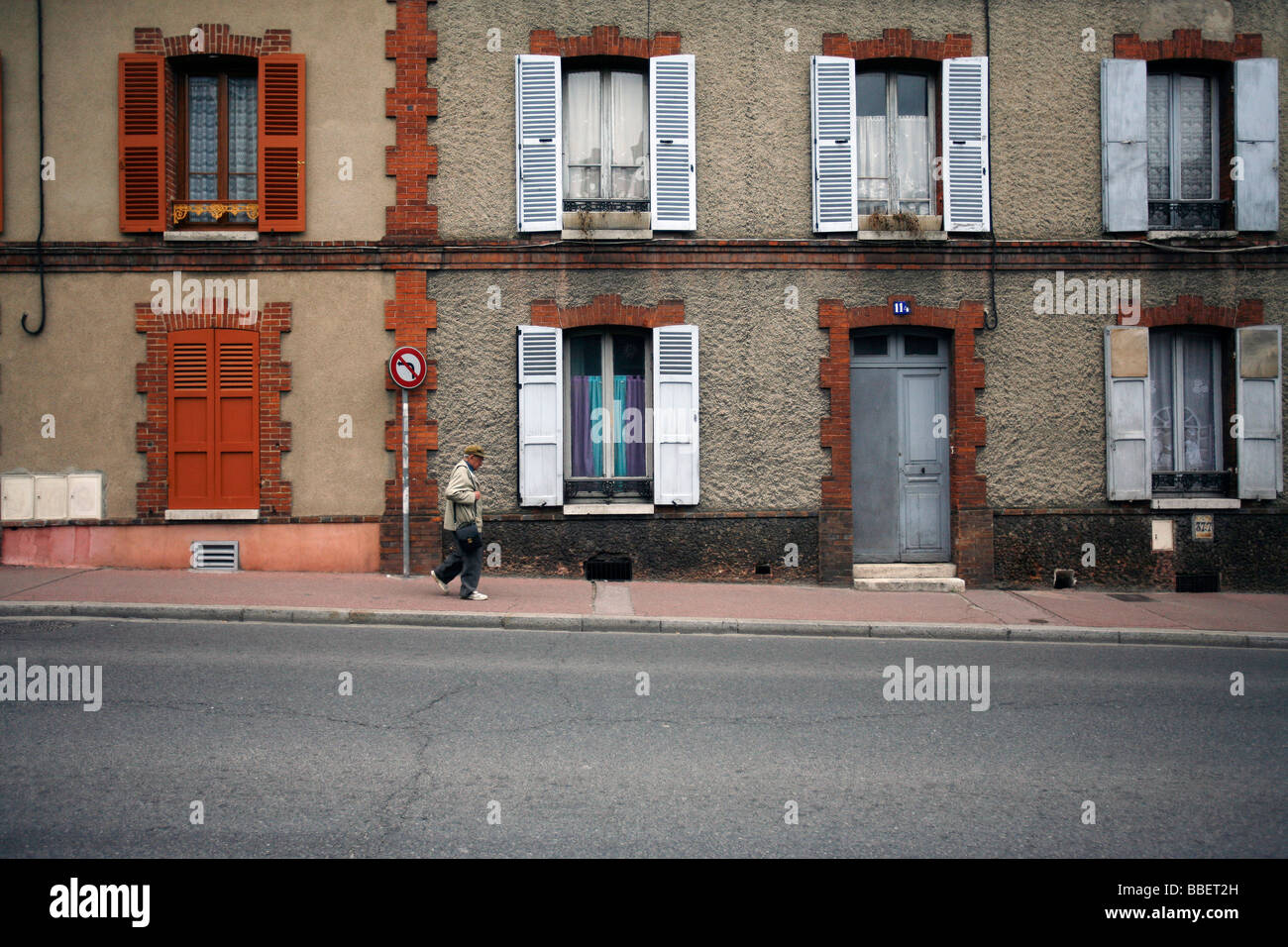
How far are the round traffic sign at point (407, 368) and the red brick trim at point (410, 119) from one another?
5.51 ft

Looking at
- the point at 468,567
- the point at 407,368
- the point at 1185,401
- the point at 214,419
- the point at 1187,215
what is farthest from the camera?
the point at 1185,401

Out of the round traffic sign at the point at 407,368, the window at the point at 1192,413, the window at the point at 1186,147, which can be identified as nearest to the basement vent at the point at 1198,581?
the window at the point at 1192,413

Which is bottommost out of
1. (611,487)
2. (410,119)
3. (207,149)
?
(611,487)

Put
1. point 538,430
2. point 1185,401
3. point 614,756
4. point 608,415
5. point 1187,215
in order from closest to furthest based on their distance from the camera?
point 614,756 → point 538,430 → point 608,415 → point 1187,215 → point 1185,401

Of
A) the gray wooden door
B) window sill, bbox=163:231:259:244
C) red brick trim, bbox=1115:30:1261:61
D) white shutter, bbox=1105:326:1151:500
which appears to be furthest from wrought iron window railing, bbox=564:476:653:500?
red brick trim, bbox=1115:30:1261:61

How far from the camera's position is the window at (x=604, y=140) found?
12.1 m

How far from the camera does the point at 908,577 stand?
40.5 ft

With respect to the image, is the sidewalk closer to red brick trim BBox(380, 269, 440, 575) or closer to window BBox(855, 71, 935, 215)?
red brick trim BBox(380, 269, 440, 575)

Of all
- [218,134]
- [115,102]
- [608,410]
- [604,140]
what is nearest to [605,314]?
[608,410]

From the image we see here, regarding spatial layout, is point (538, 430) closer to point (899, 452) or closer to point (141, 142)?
point (899, 452)

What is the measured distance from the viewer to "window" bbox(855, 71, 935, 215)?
12664 mm

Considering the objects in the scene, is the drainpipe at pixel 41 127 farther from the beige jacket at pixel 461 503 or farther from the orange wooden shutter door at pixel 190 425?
the beige jacket at pixel 461 503

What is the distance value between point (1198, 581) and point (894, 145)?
7.27m
